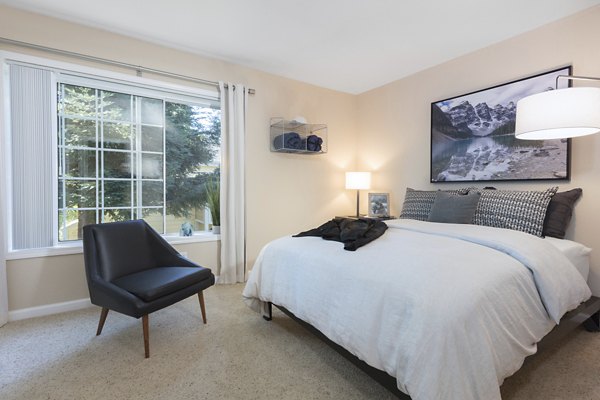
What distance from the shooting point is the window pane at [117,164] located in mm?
2830

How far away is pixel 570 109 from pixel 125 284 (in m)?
3.04

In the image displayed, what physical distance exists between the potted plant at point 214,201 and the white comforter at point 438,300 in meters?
1.53

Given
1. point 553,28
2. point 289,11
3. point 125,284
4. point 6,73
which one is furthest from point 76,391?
point 553,28

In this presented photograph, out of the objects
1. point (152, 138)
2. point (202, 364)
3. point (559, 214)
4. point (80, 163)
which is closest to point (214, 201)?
point (152, 138)

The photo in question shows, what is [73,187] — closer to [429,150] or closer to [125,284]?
[125,284]

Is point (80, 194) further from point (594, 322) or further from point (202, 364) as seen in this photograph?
point (594, 322)

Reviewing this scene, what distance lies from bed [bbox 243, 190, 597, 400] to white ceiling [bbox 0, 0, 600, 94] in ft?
Result: 5.76

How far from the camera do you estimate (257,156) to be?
11.4 ft

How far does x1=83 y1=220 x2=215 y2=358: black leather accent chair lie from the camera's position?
188cm

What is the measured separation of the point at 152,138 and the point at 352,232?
2.32m

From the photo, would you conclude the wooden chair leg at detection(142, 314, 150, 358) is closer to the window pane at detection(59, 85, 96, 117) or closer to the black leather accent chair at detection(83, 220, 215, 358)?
the black leather accent chair at detection(83, 220, 215, 358)

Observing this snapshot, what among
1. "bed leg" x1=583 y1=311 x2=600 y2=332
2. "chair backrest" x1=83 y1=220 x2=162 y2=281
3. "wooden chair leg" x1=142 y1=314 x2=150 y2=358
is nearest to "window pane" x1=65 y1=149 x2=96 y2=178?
"chair backrest" x1=83 y1=220 x2=162 y2=281

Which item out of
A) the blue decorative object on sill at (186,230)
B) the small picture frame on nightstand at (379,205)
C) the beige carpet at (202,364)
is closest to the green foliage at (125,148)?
the blue decorative object on sill at (186,230)

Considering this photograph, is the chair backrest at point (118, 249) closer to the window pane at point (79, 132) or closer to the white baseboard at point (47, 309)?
the white baseboard at point (47, 309)
